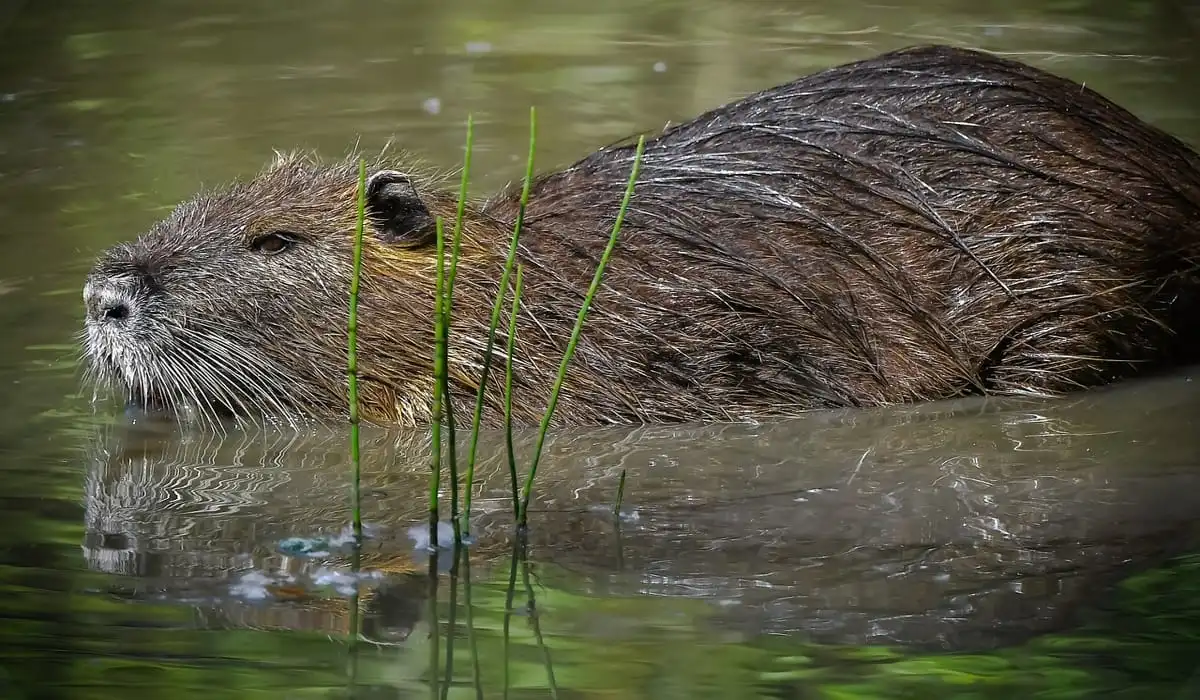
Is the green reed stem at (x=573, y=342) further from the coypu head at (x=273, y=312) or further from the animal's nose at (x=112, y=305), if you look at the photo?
the animal's nose at (x=112, y=305)

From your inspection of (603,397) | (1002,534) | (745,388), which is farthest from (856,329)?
(1002,534)

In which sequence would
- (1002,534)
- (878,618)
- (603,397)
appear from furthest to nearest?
(603,397)
(1002,534)
(878,618)

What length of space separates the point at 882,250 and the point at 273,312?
1645 millimetres

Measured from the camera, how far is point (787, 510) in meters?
3.92

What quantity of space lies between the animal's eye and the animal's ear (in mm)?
235

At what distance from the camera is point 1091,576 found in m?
3.43

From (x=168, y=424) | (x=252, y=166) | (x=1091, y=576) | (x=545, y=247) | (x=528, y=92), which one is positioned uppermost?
(x=528, y=92)

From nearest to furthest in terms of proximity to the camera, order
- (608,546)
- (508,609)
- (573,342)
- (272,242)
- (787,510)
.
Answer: (508,609) → (573,342) → (608,546) → (787,510) → (272,242)

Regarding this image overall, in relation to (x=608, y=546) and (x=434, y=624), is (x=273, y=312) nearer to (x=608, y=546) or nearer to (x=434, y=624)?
(x=608, y=546)

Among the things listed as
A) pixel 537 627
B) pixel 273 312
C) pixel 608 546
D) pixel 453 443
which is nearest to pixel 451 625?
pixel 537 627

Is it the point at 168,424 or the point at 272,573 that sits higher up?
the point at 168,424

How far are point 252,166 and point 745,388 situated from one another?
3.00m

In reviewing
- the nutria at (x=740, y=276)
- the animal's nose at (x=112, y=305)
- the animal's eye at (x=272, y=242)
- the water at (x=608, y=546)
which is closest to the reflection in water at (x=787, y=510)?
the water at (x=608, y=546)

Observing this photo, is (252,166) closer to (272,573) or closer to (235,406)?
(235,406)
